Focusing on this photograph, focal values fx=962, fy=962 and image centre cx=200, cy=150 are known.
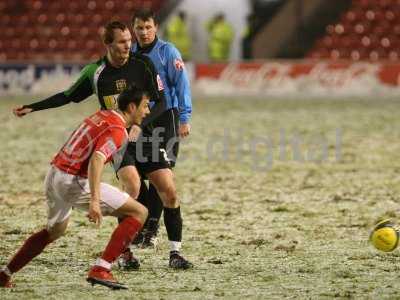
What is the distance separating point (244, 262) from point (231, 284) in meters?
0.79

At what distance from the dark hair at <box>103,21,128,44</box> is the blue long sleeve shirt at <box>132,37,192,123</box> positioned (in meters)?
0.86

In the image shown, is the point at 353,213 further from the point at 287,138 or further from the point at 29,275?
the point at 287,138

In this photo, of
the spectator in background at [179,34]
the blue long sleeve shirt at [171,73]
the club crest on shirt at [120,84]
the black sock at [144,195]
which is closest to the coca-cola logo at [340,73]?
the spectator in background at [179,34]

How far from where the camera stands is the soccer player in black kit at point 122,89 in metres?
6.78

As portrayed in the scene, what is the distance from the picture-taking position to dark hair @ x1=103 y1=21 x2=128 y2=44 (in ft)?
21.3

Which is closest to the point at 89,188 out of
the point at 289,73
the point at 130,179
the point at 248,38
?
the point at 130,179

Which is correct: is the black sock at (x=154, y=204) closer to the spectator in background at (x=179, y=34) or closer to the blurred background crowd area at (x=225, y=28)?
the blurred background crowd area at (x=225, y=28)

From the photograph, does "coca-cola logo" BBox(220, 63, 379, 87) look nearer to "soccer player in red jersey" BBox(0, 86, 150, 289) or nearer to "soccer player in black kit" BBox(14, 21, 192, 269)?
"soccer player in black kit" BBox(14, 21, 192, 269)

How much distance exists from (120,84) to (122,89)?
1.5 inches

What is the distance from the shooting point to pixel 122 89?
268 inches

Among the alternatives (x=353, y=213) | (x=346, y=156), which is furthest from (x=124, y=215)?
(x=346, y=156)

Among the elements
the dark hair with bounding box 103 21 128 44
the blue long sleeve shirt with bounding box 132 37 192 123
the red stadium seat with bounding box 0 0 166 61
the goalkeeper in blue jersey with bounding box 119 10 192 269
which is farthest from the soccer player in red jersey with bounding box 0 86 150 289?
the red stadium seat with bounding box 0 0 166 61

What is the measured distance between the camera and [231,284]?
20.8ft

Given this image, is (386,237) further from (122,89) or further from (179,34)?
(179,34)
